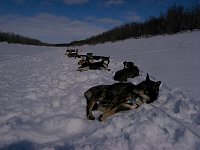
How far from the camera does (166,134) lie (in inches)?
171

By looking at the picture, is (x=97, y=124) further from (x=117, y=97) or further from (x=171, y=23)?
(x=171, y=23)

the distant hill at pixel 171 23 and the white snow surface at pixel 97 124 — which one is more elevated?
the distant hill at pixel 171 23

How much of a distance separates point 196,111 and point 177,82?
300cm

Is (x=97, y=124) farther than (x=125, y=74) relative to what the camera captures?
→ No

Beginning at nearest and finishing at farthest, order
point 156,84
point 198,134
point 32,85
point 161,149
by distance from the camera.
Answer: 1. point 161,149
2. point 198,134
3. point 156,84
4. point 32,85

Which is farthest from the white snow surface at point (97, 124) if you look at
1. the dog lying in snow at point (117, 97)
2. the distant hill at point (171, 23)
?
the distant hill at point (171, 23)

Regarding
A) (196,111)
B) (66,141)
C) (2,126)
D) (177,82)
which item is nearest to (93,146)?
(66,141)

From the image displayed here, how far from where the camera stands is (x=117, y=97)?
567 centimetres

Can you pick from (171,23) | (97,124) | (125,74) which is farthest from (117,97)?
(171,23)

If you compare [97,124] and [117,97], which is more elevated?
[117,97]

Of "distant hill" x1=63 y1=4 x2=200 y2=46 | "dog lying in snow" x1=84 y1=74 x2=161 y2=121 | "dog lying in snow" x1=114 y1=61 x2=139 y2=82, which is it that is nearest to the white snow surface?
"dog lying in snow" x1=84 y1=74 x2=161 y2=121

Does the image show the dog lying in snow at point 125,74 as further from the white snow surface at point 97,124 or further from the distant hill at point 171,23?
the distant hill at point 171,23

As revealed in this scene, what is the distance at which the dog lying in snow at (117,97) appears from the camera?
18.2ft

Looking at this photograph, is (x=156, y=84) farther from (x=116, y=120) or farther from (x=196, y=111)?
(x=116, y=120)
